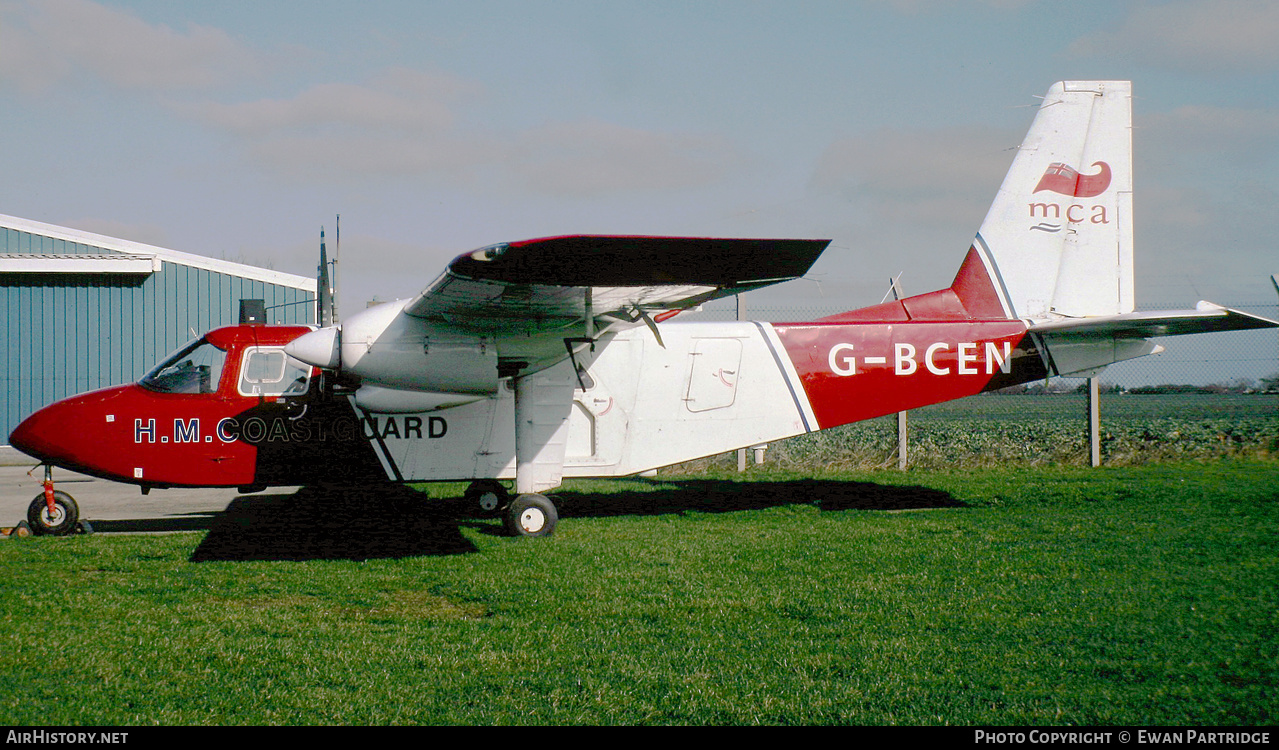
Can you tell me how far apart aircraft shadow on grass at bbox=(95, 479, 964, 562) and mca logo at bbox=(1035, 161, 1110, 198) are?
3828 mm

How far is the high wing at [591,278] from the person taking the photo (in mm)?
5582

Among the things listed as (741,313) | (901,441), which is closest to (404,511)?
(741,313)

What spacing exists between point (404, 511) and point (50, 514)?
357cm

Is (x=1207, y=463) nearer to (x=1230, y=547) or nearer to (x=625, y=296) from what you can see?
(x=1230, y=547)

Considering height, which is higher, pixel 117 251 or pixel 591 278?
pixel 117 251

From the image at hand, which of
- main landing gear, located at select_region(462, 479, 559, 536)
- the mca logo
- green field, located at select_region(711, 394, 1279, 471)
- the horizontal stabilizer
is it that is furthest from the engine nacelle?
green field, located at select_region(711, 394, 1279, 471)

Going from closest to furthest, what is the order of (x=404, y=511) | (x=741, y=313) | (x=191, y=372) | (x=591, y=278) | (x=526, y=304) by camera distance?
1. (x=591, y=278)
2. (x=526, y=304)
3. (x=191, y=372)
4. (x=404, y=511)
5. (x=741, y=313)

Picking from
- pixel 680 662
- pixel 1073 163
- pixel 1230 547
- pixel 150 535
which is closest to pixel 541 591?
pixel 680 662

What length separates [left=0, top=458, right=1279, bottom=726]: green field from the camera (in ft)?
12.3

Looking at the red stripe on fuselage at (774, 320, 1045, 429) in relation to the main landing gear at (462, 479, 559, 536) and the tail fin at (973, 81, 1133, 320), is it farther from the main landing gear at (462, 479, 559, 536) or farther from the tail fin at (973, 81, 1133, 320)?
the main landing gear at (462, 479, 559, 536)

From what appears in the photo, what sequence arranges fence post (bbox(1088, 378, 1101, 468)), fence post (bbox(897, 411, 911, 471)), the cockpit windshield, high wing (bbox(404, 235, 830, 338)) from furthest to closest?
fence post (bbox(897, 411, 911, 471)) → fence post (bbox(1088, 378, 1101, 468)) → the cockpit windshield → high wing (bbox(404, 235, 830, 338))

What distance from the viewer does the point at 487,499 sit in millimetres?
9852

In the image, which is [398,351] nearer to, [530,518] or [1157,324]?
[530,518]

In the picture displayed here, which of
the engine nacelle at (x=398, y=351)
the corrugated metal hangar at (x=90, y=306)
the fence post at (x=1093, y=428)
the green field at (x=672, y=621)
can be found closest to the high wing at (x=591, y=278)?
the engine nacelle at (x=398, y=351)
